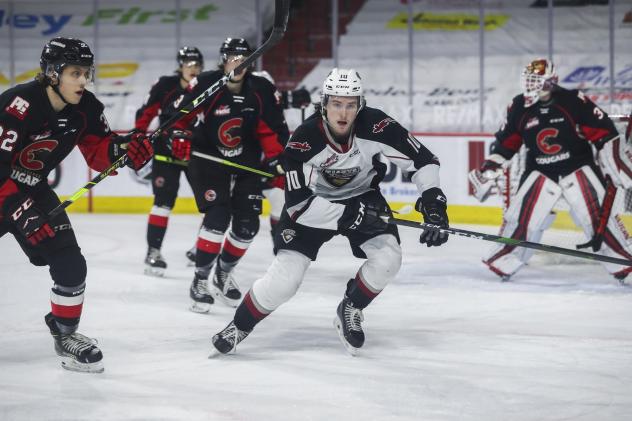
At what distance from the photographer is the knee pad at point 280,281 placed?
384 cm

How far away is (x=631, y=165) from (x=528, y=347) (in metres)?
1.87

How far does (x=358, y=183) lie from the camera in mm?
4043

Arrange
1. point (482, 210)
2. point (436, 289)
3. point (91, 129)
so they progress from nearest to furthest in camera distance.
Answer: point (91, 129) → point (436, 289) → point (482, 210)

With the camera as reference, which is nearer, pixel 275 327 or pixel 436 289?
pixel 275 327

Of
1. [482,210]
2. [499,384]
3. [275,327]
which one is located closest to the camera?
[499,384]

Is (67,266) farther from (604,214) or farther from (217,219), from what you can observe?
(604,214)

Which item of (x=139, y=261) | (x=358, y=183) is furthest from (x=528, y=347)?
(x=139, y=261)

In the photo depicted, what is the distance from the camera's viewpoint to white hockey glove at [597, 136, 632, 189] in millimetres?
5547

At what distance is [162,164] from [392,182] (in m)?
2.52

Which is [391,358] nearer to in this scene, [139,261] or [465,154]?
[139,261]

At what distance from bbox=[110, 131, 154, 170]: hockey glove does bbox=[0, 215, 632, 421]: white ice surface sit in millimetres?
753

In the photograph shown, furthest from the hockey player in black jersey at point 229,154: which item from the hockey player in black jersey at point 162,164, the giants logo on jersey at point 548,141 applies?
the giants logo on jersey at point 548,141

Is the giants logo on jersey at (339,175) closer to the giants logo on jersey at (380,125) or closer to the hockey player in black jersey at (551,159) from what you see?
the giants logo on jersey at (380,125)

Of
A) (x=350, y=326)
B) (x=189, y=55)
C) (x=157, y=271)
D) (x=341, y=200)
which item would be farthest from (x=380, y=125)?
(x=189, y=55)
